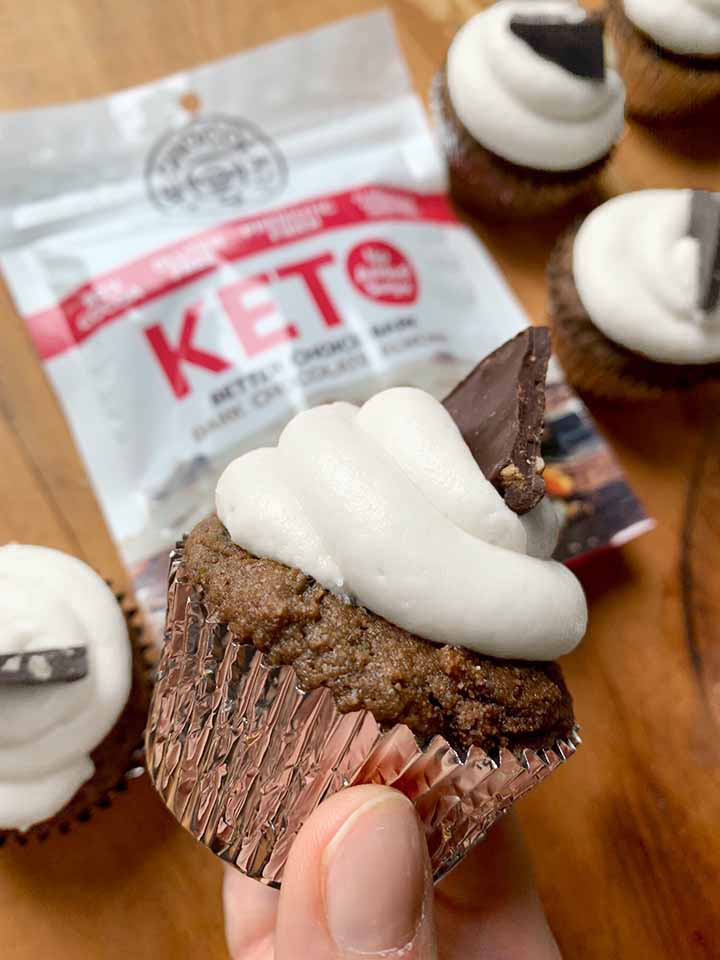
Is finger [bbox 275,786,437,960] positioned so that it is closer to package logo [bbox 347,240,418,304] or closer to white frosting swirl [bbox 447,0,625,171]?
package logo [bbox 347,240,418,304]

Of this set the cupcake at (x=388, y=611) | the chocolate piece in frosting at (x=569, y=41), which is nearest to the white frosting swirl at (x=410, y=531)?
the cupcake at (x=388, y=611)

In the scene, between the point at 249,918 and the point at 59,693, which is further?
the point at 249,918

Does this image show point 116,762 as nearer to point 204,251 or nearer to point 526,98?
point 204,251

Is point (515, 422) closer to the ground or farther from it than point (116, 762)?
farther from it

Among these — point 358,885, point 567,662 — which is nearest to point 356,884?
point 358,885

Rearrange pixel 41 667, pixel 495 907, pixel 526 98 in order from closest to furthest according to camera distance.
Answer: pixel 41 667 → pixel 495 907 → pixel 526 98

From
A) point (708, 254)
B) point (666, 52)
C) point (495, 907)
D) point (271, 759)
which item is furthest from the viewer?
point (666, 52)

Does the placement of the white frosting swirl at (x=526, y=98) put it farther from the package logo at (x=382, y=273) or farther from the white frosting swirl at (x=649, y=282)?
the package logo at (x=382, y=273)
